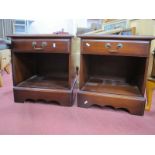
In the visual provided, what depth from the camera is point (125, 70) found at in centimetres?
150

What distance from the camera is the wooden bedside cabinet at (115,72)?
1.05 m

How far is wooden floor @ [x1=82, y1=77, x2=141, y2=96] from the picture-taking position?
1.24 meters

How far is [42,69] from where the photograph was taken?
5.43ft

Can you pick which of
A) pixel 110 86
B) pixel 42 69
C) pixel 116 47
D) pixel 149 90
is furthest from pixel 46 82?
pixel 149 90

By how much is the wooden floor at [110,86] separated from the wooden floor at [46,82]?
219 millimetres

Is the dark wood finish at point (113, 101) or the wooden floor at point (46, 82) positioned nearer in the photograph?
the dark wood finish at point (113, 101)

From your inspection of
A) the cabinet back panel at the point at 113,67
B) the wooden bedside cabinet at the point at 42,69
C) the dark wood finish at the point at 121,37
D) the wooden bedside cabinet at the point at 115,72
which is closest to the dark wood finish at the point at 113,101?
the wooden bedside cabinet at the point at 115,72

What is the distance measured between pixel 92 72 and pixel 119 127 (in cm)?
72

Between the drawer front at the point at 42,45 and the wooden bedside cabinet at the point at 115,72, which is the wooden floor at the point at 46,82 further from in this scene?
the drawer front at the point at 42,45

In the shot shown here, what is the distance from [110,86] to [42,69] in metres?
0.74

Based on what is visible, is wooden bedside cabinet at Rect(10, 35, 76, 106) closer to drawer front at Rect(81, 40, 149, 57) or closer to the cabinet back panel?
drawer front at Rect(81, 40, 149, 57)
